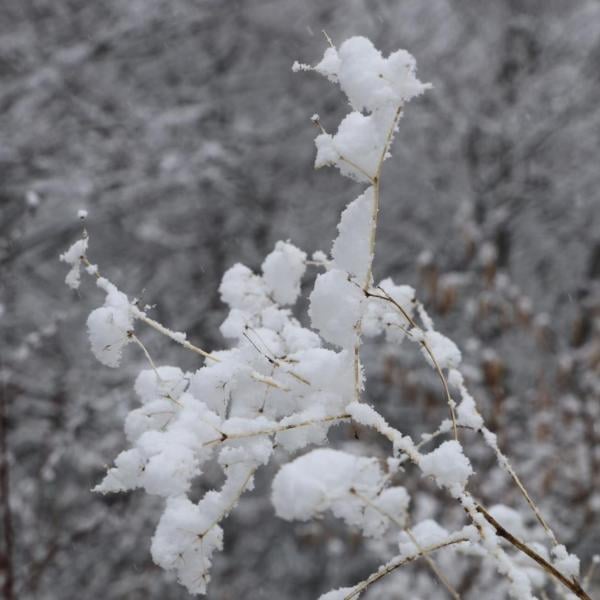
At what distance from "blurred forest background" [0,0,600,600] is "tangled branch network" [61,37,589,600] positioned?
2545 mm

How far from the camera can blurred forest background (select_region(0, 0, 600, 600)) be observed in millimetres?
4387

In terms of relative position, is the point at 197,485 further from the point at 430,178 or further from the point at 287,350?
the point at 287,350

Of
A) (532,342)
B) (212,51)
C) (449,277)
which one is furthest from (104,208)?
(532,342)

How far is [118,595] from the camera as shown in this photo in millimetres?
5191

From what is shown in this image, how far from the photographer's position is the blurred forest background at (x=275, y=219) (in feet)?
14.4

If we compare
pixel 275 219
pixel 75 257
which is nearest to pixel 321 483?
pixel 75 257

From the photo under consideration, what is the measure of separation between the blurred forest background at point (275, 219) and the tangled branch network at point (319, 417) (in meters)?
2.54

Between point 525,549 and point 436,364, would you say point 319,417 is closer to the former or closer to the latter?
point 436,364

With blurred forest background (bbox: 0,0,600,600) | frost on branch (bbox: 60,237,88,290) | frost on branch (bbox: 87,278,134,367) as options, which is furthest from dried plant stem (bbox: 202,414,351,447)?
blurred forest background (bbox: 0,0,600,600)

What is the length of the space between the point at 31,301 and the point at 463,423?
17.1 feet

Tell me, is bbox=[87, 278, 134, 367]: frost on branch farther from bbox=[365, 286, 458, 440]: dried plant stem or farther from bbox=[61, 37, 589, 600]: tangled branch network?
bbox=[365, 286, 458, 440]: dried plant stem

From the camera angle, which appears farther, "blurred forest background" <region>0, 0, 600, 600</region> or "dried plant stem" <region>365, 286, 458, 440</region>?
"blurred forest background" <region>0, 0, 600, 600</region>

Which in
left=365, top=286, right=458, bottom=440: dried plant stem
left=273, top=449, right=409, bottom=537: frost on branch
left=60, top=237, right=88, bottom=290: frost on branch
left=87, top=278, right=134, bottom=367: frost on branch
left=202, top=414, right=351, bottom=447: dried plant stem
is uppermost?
left=60, top=237, right=88, bottom=290: frost on branch

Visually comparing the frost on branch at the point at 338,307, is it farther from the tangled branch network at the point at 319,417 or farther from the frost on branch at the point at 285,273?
the frost on branch at the point at 285,273
